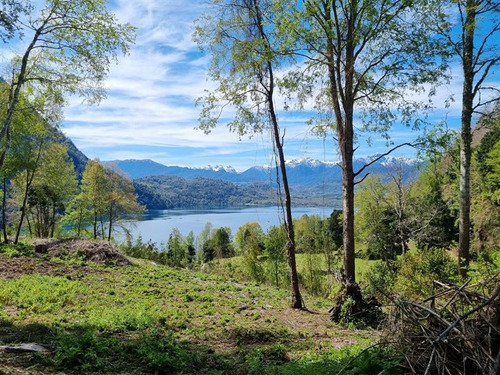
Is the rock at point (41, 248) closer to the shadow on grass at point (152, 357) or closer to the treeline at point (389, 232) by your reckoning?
the treeline at point (389, 232)

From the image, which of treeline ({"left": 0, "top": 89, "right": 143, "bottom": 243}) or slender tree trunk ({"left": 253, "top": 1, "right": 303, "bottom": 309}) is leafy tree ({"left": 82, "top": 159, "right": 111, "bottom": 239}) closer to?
treeline ({"left": 0, "top": 89, "right": 143, "bottom": 243})

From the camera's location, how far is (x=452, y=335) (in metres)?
2.99

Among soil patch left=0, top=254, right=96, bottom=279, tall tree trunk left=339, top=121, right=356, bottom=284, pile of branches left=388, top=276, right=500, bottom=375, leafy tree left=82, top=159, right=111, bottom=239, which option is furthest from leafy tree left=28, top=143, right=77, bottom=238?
pile of branches left=388, top=276, right=500, bottom=375

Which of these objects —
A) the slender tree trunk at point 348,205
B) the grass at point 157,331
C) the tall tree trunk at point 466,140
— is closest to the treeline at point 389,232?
the grass at point 157,331

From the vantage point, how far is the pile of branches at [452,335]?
276cm

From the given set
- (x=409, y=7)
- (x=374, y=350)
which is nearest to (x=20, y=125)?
(x=409, y=7)

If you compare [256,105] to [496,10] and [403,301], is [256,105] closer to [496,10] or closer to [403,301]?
[496,10]

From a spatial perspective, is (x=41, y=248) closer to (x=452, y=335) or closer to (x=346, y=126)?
(x=346, y=126)

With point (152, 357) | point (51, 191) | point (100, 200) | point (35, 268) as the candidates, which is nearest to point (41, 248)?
point (35, 268)

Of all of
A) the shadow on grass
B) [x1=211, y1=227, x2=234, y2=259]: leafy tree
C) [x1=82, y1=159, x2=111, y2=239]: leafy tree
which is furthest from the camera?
[x1=211, y1=227, x2=234, y2=259]: leafy tree

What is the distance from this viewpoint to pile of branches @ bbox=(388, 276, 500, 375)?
9.05 ft

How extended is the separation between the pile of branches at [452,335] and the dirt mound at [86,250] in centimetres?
1752

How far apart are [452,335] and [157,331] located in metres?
5.87

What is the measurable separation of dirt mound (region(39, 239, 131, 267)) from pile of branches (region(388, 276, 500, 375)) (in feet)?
57.5
